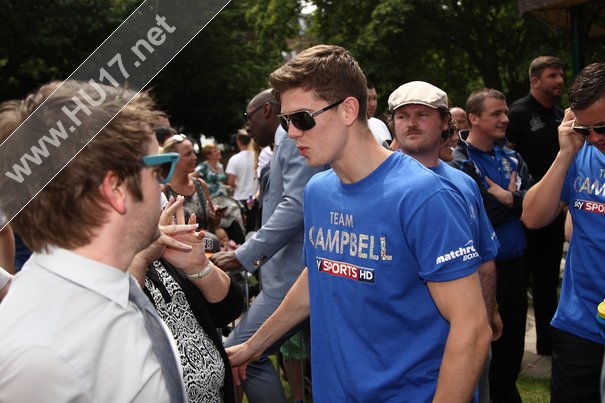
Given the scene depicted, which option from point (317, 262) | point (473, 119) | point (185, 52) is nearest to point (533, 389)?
point (473, 119)

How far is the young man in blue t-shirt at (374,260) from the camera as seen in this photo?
2.34m

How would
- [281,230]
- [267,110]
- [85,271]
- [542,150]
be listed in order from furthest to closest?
[542,150]
[267,110]
[281,230]
[85,271]

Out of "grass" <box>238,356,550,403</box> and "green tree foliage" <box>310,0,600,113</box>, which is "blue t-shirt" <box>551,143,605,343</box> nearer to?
"grass" <box>238,356,550,403</box>

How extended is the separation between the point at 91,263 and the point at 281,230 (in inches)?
94.4

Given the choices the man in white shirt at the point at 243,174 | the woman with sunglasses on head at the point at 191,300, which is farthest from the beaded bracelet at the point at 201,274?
the man in white shirt at the point at 243,174

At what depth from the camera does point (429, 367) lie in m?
2.47

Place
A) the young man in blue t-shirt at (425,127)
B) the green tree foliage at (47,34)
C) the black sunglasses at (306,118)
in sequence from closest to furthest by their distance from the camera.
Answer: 1. the black sunglasses at (306,118)
2. the young man in blue t-shirt at (425,127)
3. the green tree foliage at (47,34)

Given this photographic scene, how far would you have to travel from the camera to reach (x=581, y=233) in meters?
3.56

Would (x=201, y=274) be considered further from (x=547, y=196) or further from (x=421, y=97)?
(x=547, y=196)

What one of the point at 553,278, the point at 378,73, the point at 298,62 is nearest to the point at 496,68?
the point at 378,73

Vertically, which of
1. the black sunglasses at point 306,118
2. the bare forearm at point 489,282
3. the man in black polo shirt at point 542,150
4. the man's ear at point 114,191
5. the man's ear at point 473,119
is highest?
the man's ear at point 114,191

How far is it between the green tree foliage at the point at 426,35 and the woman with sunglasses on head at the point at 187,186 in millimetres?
16569

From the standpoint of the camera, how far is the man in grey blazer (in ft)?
13.3

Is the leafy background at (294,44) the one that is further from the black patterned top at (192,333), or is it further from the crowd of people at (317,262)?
the black patterned top at (192,333)
